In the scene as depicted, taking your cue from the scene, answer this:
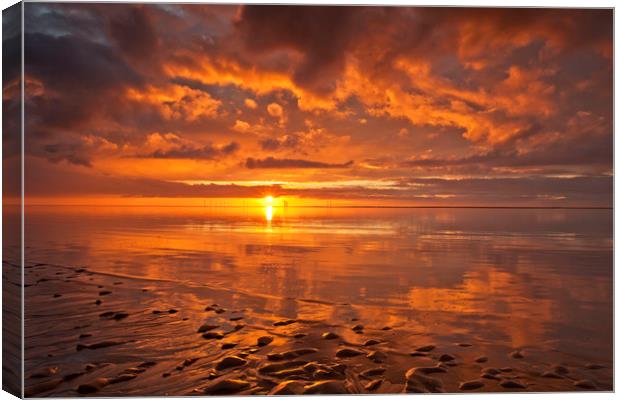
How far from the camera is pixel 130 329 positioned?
161 inches

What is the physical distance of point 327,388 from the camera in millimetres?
3752

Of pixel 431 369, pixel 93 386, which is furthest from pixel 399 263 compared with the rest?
pixel 93 386

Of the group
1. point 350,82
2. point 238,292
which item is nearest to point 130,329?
point 238,292

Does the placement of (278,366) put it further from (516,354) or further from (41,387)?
(516,354)

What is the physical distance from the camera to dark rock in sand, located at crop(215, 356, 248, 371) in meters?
3.72

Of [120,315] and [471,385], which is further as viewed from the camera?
[120,315]

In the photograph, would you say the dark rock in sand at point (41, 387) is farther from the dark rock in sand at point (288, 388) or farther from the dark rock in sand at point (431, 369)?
the dark rock in sand at point (431, 369)

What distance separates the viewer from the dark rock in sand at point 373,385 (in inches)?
146

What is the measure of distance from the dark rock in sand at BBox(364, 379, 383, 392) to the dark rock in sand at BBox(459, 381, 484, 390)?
0.50 metres

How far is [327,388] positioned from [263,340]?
514 millimetres

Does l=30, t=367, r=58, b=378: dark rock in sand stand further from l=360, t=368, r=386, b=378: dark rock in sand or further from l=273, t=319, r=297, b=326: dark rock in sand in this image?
l=360, t=368, r=386, b=378: dark rock in sand

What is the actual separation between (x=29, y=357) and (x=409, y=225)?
509cm

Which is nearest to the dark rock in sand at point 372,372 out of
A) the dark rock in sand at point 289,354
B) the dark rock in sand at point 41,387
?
the dark rock in sand at point 289,354

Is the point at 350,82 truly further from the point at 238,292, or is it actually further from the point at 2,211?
the point at 2,211
